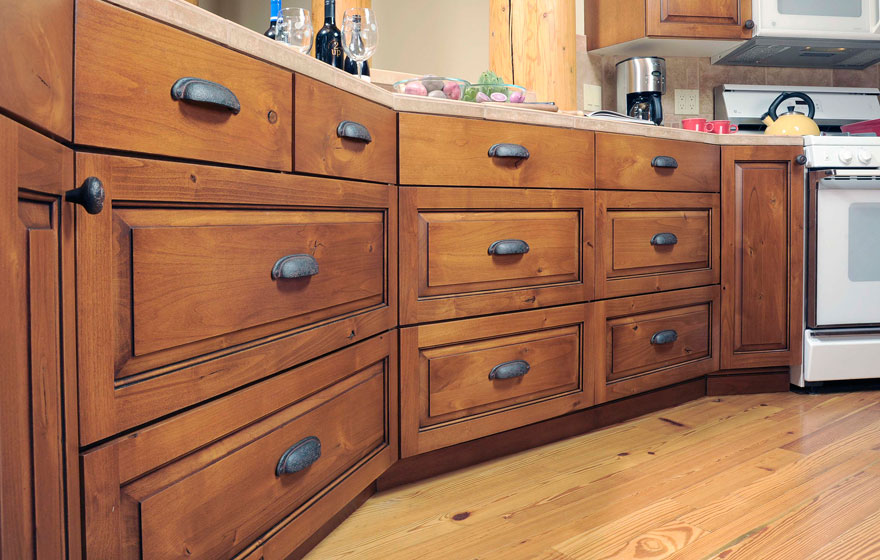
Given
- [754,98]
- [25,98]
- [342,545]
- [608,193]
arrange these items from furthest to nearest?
1. [754,98]
2. [608,193]
3. [342,545]
4. [25,98]

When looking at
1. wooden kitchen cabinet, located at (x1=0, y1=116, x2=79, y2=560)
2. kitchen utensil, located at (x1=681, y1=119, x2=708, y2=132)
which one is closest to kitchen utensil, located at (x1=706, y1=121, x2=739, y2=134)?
kitchen utensil, located at (x1=681, y1=119, x2=708, y2=132)

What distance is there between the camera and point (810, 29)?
98.7 inches

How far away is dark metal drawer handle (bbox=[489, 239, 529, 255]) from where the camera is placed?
1527 mm

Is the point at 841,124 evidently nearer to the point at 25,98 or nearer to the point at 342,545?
the point at 342,545

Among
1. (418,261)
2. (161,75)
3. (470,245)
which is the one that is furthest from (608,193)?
(161,75)

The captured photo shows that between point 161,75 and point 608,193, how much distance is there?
1.31 m

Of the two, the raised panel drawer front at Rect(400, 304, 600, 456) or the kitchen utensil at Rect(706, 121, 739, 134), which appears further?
the kitchen utensil at Rect(706, 121, 739, 134)

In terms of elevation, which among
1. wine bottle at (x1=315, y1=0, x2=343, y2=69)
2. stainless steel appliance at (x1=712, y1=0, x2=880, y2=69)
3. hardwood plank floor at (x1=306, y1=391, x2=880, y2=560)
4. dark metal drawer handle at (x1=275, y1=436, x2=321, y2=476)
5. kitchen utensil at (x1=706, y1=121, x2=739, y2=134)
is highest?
stainless steel appliance at (x1=712, y1=0, x2=880, y2=69)

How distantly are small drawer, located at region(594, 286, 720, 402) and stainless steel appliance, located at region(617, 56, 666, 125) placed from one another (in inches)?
30.4

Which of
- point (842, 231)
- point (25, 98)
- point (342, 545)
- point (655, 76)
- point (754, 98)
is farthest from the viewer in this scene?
point (754, 98)

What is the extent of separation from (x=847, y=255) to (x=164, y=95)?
219 cm

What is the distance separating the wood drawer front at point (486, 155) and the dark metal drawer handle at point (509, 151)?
11mm

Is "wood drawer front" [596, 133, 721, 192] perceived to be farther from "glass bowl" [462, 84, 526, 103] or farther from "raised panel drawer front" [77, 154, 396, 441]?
"raised panel drawer front" [77, 154, 396, 441]

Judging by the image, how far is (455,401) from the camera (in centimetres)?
148
